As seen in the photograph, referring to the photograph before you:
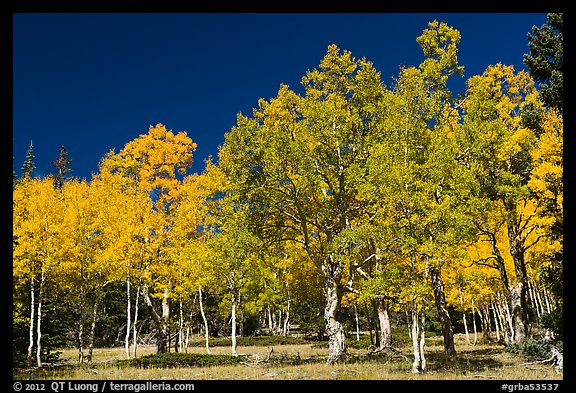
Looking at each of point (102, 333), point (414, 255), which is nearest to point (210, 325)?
point (102, 333)

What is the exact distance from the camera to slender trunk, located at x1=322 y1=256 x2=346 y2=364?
1959 cm

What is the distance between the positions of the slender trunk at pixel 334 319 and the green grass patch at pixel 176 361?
15.7 ft

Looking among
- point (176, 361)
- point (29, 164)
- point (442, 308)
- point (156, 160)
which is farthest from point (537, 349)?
point (29, 164)

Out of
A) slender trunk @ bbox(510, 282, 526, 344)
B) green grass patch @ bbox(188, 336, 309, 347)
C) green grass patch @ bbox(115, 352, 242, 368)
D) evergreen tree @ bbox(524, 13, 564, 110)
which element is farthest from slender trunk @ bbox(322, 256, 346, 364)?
green grass patch @ bbox(188, 336, 309, 347)

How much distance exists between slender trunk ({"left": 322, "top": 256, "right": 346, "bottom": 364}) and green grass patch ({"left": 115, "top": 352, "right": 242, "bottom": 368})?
479 cm

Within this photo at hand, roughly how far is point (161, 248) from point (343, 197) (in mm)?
10593

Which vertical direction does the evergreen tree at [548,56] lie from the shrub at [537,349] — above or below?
above

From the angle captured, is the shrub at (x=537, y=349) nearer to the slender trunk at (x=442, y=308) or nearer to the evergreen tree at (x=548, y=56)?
the slender trunk at (x=442, y=308)

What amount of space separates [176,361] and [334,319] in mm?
7335

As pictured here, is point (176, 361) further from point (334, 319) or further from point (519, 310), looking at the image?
point (519, 310)

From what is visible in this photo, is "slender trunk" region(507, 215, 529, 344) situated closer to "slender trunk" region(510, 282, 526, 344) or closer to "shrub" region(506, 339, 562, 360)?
"slender trunk" region(510, 282, 526, 344)

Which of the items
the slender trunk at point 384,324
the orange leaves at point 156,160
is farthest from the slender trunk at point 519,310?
the orange leaves at point 156,160

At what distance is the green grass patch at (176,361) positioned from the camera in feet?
65.4
